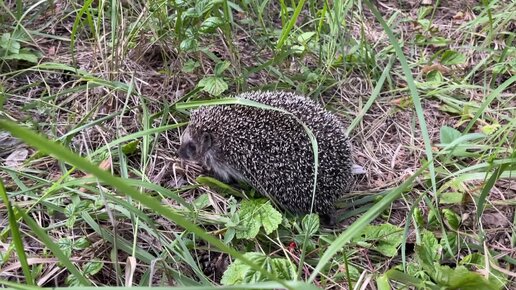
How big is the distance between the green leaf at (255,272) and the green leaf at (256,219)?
0.30m

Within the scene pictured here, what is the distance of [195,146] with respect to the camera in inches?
154

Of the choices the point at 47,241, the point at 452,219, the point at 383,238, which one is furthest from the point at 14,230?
the point at 452,219

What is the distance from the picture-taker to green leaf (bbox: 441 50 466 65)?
4.95 meters

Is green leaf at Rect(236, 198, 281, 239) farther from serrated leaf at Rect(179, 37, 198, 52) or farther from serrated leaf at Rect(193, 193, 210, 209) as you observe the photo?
serrated leaf at Rect(179, 37, 198, 52)

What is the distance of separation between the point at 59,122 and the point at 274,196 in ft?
5.43

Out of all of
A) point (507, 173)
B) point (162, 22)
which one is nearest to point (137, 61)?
point (162, 22)

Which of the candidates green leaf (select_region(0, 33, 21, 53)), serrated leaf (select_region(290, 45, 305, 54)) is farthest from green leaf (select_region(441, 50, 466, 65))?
green leaf (select_region(0, 33, 21, 53))

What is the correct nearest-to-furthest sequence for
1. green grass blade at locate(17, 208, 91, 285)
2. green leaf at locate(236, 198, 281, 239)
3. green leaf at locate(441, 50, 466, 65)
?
green grass blade at locate(17, 208, 91, 285), green leaf at locate(236, 198, 281, 239), green leaf at locate(441, 50, 466, 65)

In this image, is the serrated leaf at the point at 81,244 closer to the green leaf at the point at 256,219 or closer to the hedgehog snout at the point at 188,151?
the green leaf at the point at 256,219

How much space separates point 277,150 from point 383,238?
88 centimetres

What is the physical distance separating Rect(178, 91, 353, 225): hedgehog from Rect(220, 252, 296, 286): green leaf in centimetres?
79

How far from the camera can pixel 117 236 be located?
296 cm

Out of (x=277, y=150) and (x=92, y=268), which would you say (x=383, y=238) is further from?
(x=92, y=268)

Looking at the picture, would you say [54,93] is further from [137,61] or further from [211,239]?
[211,239]
